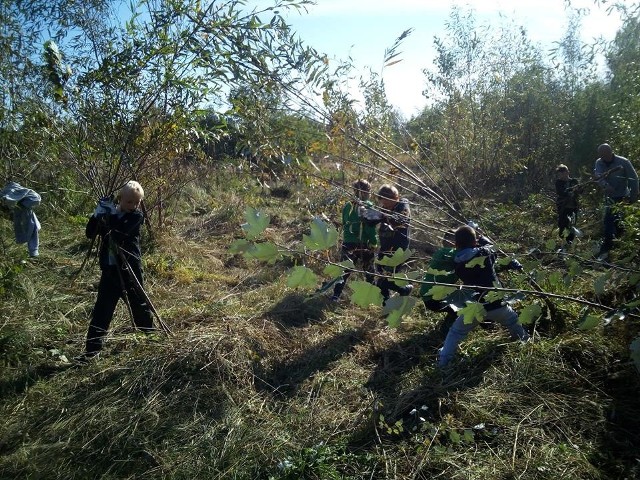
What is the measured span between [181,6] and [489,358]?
3855mm

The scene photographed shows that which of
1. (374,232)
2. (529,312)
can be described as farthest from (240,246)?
(374,232)

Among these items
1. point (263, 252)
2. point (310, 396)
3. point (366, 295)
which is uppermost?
point (263, 252)

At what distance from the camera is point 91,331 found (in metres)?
4.23

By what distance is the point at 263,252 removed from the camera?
1728 millimetres

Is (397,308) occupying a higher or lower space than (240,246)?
lower

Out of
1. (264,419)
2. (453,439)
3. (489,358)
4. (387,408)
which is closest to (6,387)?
(264,419)

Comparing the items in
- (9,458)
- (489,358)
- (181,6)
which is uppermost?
(181,6)

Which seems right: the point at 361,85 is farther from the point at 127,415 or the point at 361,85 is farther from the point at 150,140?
the point at 127,415

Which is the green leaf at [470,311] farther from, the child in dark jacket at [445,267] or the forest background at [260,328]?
the child in dark jacket at [445,267]

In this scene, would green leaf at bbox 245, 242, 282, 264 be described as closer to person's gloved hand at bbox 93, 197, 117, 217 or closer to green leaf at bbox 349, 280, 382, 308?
green leaf at bbox 349, 280, 382, 308

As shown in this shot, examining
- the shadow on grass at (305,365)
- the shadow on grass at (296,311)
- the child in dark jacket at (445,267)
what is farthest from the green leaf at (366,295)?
the shadow on grass at (296,311)

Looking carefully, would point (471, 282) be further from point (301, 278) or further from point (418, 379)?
point (301, 278)

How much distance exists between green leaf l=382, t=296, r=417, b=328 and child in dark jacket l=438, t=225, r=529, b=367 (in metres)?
2.03

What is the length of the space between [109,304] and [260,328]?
1.29m
